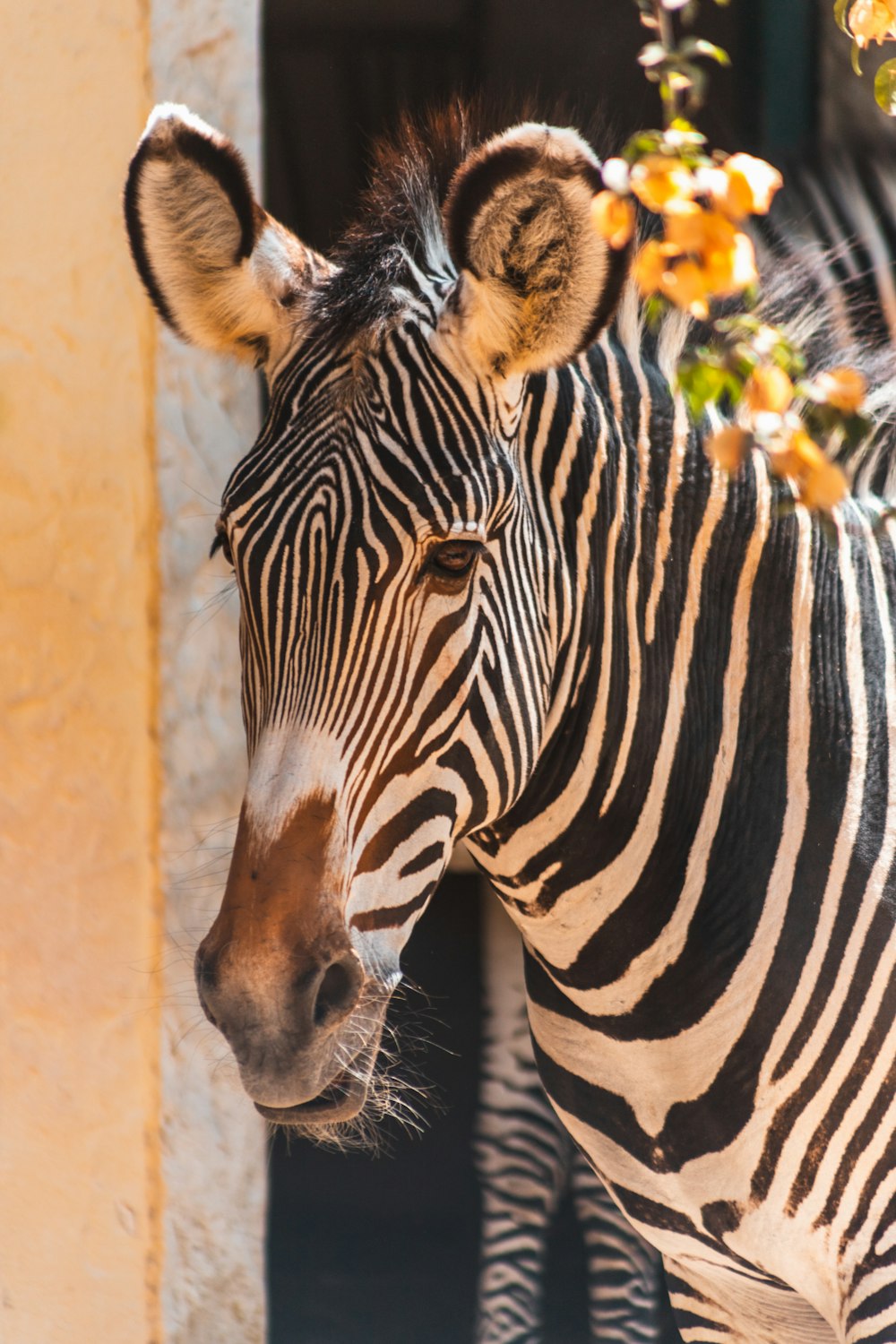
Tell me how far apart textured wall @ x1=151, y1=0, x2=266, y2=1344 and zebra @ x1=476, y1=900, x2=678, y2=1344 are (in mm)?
751

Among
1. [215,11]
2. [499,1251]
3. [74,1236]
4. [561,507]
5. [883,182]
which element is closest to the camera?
[561,507]

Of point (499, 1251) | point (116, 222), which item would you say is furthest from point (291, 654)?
point (499, 1251)

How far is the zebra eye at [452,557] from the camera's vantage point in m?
1.86

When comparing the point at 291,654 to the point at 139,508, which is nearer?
the point at 291,654

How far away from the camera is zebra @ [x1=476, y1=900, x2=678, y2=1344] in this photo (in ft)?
12.6

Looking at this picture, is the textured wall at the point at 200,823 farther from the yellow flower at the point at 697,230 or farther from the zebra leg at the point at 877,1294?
the yellow flower at the point at 697,230

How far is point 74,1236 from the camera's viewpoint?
11.8 feet

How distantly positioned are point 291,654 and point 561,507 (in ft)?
1.65

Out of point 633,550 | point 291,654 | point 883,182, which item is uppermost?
point 883,182

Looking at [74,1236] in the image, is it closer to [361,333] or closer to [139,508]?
[139,508]

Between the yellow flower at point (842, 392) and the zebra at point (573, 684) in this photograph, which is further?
the zebra at point (573, 684)

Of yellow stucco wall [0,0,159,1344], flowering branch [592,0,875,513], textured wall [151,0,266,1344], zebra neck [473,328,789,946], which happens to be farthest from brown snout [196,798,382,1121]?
yellow stucco wall [0,0,159,1344]

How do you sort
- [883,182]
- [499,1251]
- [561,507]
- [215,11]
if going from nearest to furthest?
[561,507]
[883,182]
[215,11]
[499,1251]

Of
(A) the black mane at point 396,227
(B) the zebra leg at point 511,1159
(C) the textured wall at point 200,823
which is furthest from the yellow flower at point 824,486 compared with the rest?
(B) the zebra leg at point 511,1159
